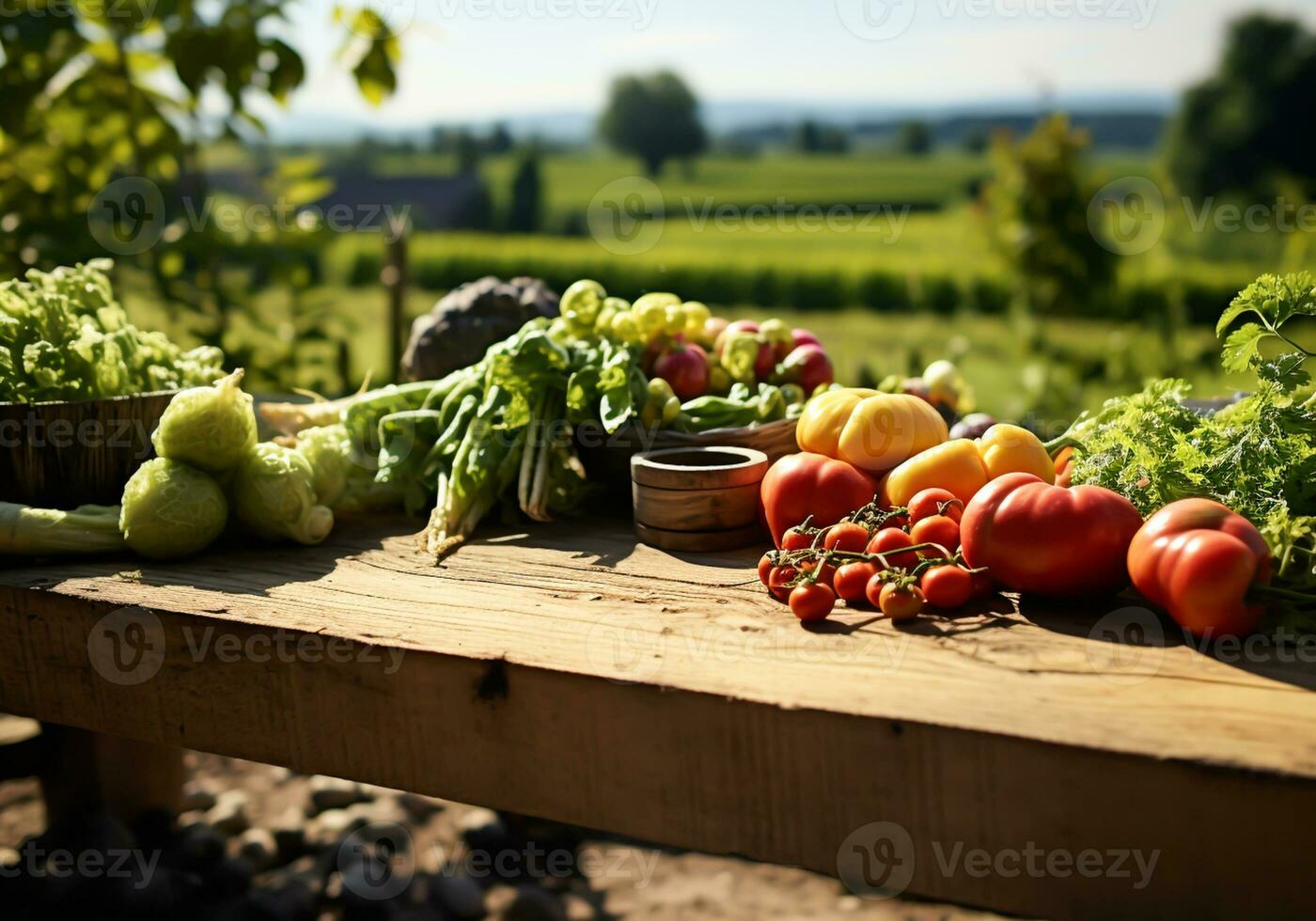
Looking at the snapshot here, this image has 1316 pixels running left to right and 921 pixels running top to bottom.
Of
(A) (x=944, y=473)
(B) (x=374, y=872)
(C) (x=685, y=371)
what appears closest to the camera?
(A) (x=944, y=473)

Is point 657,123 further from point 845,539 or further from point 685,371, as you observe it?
point 845,539

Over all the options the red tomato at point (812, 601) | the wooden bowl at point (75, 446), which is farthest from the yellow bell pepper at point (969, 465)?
the wooden bowl at point (75, 446)

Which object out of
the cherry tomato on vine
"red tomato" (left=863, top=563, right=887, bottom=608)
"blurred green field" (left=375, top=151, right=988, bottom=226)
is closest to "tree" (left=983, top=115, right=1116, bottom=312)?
"blurred green field" (left=375, top=151, right=988, bottom=226)

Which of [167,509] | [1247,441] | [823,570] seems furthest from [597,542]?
[1247,441]

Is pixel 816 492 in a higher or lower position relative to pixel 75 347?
lower

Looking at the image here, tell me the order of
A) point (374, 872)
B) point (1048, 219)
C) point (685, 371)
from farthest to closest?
1. point (1048, 219)
2. point (374, 872)
3. point (685, 371)

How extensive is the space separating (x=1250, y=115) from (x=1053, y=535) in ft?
65.2

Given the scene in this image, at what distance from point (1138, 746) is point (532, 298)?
215cm

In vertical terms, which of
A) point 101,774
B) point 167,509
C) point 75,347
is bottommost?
point 101,774

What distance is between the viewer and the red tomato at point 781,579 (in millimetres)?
1814

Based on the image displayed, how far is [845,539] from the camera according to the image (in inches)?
72.1

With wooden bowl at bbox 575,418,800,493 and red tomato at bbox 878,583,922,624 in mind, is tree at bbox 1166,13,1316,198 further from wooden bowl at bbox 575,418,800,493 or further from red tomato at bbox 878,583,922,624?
red tomato at bbox 878,583,922,624

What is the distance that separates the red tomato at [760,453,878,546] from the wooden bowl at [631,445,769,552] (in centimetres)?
13

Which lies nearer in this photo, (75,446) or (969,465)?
(969,465)
